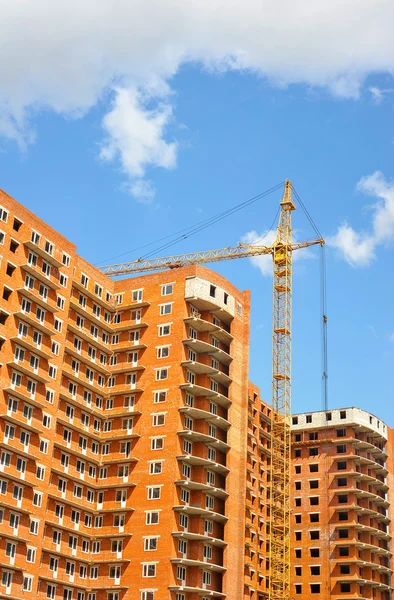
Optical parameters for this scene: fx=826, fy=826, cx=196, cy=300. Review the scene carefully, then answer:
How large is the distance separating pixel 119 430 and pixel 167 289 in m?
18.2

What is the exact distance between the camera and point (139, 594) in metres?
88.3

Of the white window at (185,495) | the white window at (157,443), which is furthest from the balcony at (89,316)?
the white window at (185,495)

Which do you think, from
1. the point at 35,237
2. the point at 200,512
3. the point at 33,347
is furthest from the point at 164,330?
the point at 200,512

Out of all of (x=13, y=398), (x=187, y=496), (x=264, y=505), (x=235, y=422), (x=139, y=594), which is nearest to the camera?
(x=13, y=398)

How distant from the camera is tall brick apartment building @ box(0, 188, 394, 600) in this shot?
82.8 m

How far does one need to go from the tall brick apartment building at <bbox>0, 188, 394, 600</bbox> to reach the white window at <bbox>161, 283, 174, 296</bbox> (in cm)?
23

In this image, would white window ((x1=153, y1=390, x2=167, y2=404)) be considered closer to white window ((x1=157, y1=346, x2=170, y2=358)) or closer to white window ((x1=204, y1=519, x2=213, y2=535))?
white window ((x1=157, y1=346, x2=170, y2=358))

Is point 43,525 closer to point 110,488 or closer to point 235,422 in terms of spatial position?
point 110,488

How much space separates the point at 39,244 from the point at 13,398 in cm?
1750

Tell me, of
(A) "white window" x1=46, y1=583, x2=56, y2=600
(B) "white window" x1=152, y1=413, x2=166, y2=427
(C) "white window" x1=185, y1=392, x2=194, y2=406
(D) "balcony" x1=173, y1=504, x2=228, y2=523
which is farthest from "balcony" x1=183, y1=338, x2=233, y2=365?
(A) "white window" x1=46, y1=583, x2=56, y2=600

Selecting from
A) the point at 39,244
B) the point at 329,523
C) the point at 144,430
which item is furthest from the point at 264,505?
the point at 39,244

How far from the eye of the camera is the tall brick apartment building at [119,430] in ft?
271

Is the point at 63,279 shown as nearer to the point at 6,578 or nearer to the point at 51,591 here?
the point at 6,578

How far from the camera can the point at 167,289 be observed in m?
103
